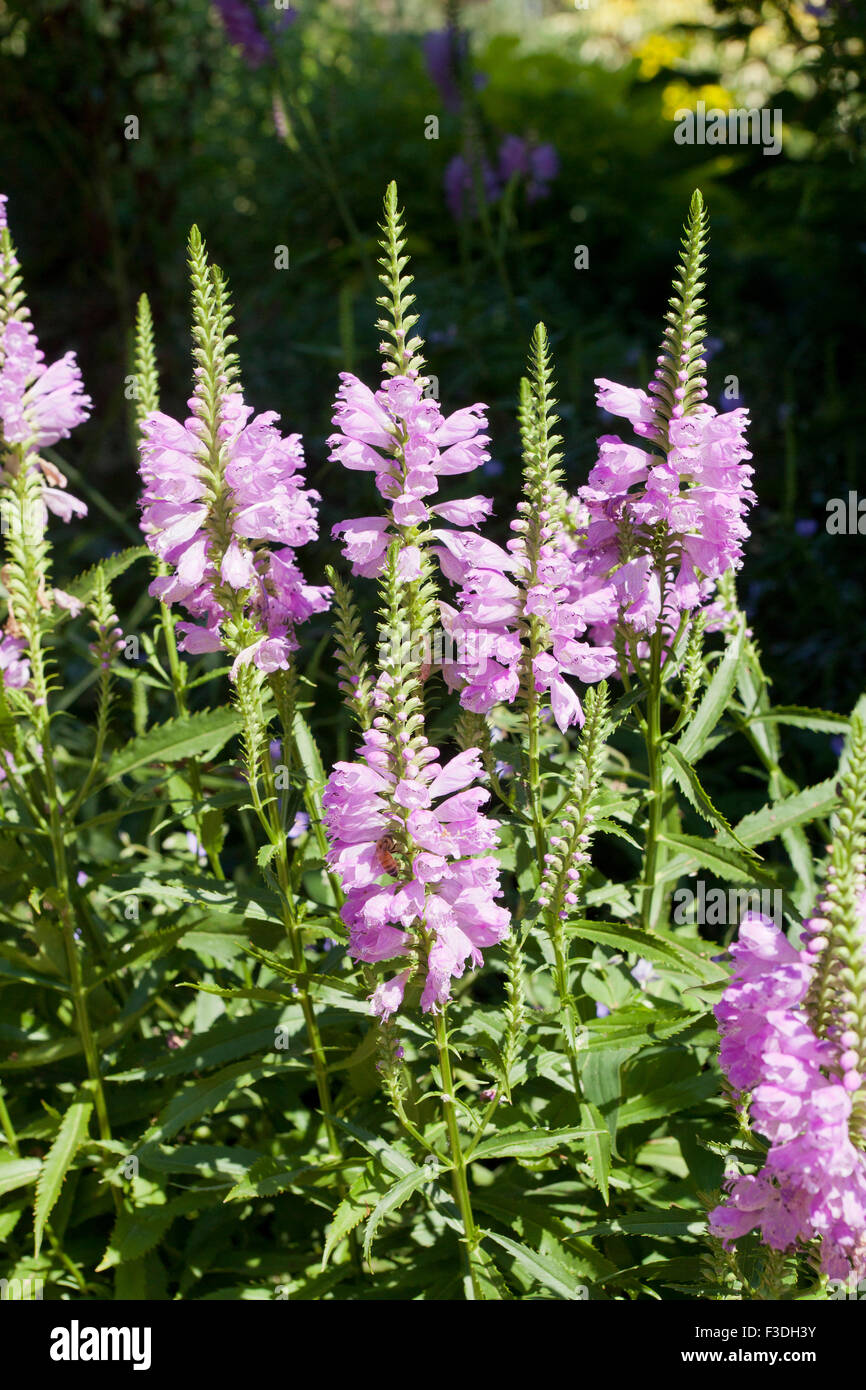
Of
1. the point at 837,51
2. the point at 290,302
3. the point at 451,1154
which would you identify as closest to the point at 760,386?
the point at 837,51

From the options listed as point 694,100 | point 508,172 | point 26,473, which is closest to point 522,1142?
point 26,473

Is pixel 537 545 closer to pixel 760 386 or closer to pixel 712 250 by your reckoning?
pixel 760 386

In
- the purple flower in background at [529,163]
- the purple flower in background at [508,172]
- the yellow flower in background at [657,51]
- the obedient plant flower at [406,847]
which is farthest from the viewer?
the yellow flower in background at [657,51]

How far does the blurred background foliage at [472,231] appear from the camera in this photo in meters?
6.20

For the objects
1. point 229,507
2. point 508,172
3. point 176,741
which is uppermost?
point 508,172

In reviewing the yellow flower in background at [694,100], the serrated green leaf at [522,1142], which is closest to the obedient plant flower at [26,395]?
the serrated green leaf at [522,1142]

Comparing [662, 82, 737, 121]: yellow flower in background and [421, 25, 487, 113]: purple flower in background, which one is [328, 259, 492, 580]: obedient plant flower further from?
[662, 82, 737, 121]: yellow flower in background

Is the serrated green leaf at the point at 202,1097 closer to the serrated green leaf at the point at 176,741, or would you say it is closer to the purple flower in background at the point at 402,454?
the serrated green leaf at the point at 176,741

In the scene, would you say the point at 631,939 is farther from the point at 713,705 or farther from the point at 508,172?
the point at 508,172

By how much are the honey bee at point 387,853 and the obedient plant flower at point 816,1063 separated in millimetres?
630

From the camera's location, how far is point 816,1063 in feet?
6.44

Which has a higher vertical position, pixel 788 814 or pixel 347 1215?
pixel 788 814

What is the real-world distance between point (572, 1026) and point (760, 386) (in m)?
5.67

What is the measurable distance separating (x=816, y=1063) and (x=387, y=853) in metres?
0.80
